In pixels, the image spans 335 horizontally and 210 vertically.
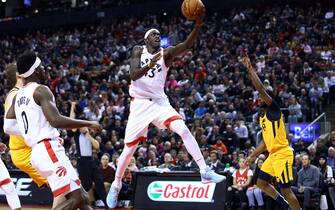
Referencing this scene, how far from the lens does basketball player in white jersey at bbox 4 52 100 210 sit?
600cm

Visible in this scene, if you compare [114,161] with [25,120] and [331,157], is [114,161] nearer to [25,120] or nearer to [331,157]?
[331,157]

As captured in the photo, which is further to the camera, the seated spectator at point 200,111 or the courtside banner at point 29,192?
the seated spectator at point 200,111

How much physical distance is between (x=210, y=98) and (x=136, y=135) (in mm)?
11062

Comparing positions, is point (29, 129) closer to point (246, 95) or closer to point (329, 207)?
point (329, 207)

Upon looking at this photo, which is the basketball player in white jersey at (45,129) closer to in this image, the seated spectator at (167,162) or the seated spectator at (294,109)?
the seated spectator at (167,162)

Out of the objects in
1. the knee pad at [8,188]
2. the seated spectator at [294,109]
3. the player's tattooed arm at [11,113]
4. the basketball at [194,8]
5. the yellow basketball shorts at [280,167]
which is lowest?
the seated spectator at [294,109]

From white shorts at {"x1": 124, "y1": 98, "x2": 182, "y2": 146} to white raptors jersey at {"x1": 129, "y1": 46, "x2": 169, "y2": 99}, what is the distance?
0.08 metres

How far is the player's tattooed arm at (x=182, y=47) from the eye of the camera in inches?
295

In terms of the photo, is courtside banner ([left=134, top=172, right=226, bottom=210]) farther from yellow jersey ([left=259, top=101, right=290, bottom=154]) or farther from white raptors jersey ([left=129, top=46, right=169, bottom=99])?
white raptors jersey ([left=129, top=46, right=169, bottom=99])

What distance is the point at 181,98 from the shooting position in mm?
19750

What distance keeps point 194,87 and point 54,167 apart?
14401mm

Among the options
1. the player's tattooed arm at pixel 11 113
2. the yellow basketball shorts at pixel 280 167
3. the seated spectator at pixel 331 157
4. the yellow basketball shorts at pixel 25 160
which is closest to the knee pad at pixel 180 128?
the yellow basketball shorts at pixel 25 160

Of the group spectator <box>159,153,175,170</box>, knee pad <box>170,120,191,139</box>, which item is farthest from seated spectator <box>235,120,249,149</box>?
knee pad <box>170,120,191,139</box>

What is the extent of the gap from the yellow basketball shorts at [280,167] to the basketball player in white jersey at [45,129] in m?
4.07
